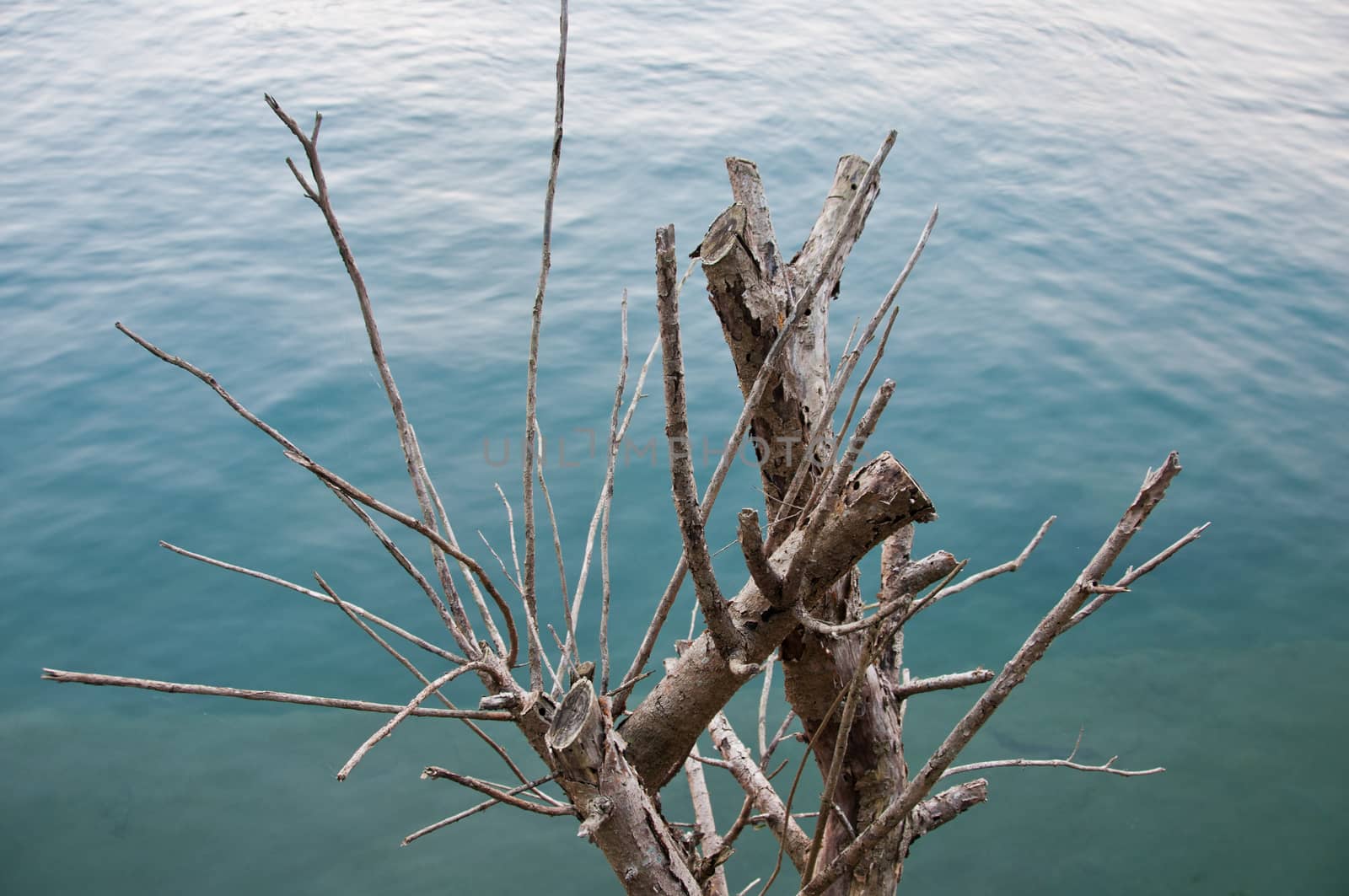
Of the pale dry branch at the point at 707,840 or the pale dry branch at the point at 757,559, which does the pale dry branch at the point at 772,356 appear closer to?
the pale dry branch at the point at 757,559

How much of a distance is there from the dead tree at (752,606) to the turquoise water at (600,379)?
5.44ft

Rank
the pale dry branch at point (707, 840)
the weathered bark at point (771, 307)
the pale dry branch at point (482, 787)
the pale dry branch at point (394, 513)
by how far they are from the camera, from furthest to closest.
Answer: the weathered bark at point (771, 307) → the pale dry branch at point (707, 840) → the pale dry branch at point (482, 787) → the pale dry branch at point (394, 513)

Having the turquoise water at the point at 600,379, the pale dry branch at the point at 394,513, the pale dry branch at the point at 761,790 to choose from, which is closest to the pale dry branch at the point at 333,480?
the pale dry branch at the point at 394,513

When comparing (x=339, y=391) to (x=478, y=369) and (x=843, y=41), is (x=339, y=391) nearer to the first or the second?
(x=478, y=369)

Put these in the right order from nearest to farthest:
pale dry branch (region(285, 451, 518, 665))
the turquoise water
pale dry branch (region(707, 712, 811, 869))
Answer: pale dry branch (region(285, 451, 518, 665)) → pale dry branch (region(707, 712, 811, 869)) → the turquoise water

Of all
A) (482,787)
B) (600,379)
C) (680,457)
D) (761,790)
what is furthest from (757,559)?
(600,379)

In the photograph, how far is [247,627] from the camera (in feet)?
11.9

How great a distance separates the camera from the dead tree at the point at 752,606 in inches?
36.3

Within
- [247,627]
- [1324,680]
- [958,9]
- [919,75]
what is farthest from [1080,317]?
[958,9]

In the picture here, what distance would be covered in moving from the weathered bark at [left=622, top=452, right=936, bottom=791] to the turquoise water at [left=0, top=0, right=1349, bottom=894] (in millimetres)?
1934

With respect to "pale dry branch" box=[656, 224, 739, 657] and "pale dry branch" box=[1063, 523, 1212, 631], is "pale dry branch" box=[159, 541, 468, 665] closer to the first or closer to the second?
"pale dry branch" box=[656, 224, 739, 657]

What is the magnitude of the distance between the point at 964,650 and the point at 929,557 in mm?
2705

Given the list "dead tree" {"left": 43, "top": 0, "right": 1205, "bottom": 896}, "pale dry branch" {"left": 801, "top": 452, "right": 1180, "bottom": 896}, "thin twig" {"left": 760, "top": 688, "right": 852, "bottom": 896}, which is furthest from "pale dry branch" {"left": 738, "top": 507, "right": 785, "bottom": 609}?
"pale dry branch" {"left": 801, "top": 452, "right": 1180, "bottom": 896}

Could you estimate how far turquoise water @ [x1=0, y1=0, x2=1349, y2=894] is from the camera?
3074mm
